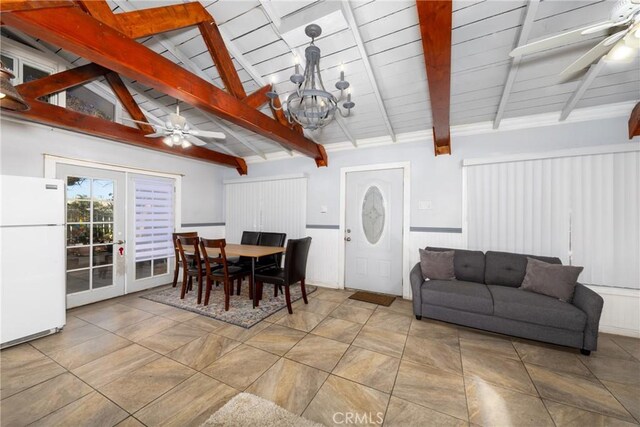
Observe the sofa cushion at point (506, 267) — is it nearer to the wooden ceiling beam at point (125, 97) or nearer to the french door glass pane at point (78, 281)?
the wooden ceiling beam at point (125, 97)

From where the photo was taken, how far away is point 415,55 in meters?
2.41

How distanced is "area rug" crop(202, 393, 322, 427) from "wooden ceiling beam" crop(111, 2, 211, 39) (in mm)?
2825

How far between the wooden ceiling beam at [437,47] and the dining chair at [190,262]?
3.35 meters

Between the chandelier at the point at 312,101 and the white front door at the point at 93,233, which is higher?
the chandelier at the point at 312,101

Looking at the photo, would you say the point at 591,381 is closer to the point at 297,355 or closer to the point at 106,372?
the point at 297,355

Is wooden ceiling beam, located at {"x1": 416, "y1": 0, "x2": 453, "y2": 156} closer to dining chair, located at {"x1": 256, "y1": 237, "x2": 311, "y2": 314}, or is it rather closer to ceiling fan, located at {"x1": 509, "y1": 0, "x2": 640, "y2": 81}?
ceiling fan, located at {"x1": 509, "y1": 0, "x2": 640, "y2": 81}

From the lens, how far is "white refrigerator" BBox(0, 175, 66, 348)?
2264 millimetres

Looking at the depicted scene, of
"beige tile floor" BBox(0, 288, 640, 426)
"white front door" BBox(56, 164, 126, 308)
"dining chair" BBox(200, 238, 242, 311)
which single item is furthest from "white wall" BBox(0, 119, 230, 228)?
"beige tile floor" BBox(0, 288, 640, 426)

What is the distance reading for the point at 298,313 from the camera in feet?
10.4

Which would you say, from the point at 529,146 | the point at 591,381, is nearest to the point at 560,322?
the point at 591,381

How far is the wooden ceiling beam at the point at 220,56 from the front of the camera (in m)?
2.38

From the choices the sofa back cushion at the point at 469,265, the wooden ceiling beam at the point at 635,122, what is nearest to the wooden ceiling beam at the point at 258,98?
the sofa back cushion at the point at 469,265

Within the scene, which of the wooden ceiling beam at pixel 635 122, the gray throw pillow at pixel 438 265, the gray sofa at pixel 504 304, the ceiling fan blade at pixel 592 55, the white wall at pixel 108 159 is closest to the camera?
the ceiling fan blade at pixel 592 55

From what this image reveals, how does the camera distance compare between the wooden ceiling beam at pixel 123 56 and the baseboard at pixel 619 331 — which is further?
the baseboard at pixel 619 331
